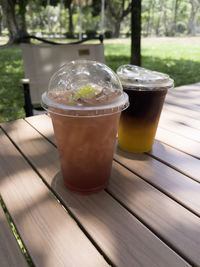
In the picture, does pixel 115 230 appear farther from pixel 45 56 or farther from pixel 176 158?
pixel 45 56

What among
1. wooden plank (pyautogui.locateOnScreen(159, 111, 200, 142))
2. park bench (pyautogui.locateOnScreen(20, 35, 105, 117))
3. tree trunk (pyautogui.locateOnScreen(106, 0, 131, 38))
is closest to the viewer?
wooden plank (pyautogui.locateOnScreen(159, 111, 200, 142))

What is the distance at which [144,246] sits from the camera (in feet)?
1.87

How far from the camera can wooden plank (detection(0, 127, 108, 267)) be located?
0.54m

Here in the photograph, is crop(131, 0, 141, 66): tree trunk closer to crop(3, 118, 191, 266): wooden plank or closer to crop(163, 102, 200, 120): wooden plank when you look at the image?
crop(163, 102, 200, 120): wooden plank

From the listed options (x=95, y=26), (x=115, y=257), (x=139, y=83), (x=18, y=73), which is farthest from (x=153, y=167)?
(x=95, y=26)

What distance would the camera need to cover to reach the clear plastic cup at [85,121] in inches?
25.2

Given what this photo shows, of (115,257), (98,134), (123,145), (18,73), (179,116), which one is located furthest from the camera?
(18,73)

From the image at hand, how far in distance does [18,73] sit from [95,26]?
1314 inches

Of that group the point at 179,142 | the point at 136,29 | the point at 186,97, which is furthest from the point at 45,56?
the point at 136,29

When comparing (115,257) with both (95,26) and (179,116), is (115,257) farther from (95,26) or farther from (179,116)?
(95,26)

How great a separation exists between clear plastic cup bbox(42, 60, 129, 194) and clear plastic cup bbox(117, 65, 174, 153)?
0.10 meters

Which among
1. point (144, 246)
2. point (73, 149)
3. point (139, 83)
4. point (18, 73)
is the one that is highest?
point (139, 83)

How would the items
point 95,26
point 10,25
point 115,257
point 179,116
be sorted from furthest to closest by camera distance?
point 95,26 → point 10,25 → point 179,116 → point 115,257

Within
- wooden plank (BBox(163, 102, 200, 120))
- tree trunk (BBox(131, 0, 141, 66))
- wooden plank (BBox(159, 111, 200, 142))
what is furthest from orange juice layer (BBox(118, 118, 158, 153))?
tree trunk (BBox(131, 0, 141, 66))
